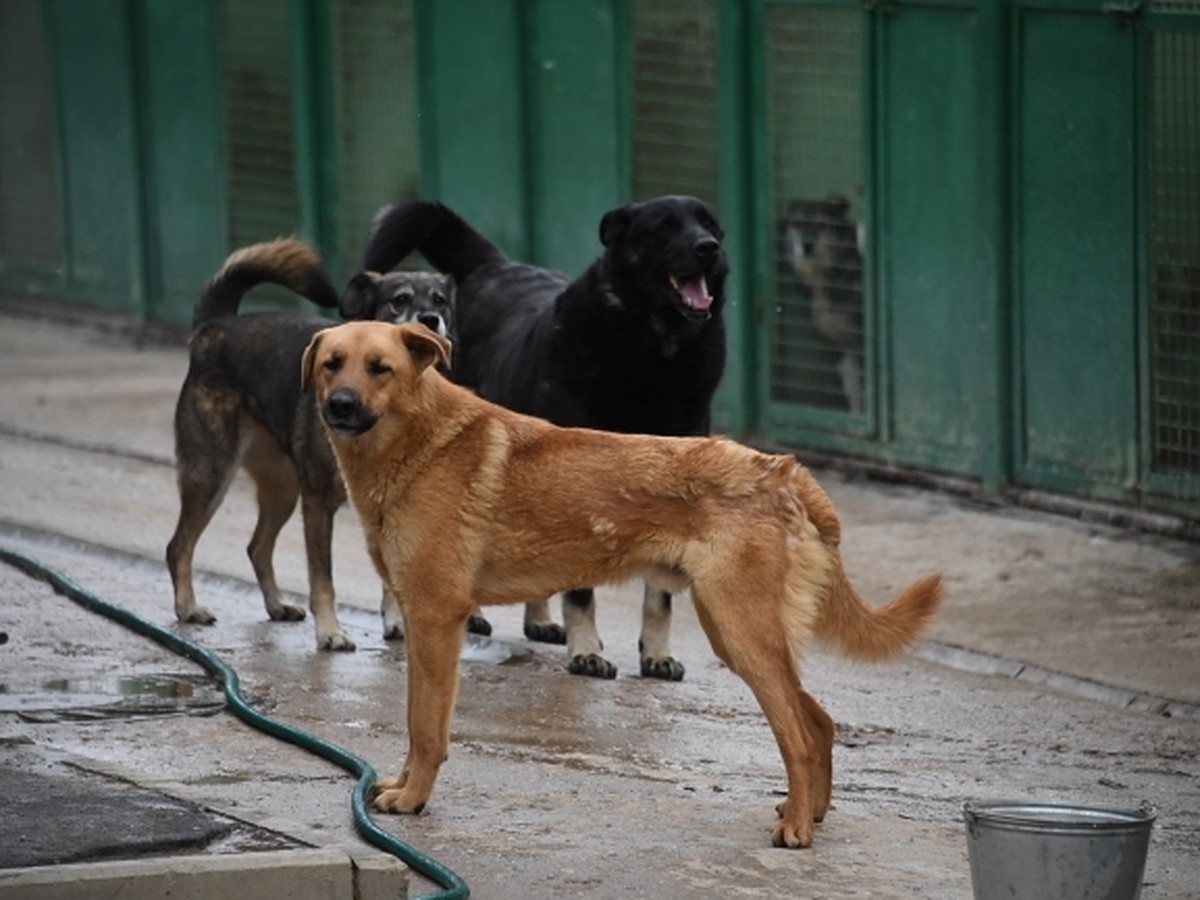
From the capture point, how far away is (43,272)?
696 inches

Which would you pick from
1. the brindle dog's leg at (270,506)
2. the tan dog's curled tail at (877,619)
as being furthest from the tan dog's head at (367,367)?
the brindle dog's leg at (270,506)

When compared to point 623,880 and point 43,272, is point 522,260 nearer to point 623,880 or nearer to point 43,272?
point 43,272

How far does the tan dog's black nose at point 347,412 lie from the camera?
656 centimetres

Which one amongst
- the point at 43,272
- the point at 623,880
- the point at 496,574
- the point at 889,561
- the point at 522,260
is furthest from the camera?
the point at 43,272

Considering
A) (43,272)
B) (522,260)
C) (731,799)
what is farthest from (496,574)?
(43,272)

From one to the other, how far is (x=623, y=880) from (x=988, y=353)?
19.1ft

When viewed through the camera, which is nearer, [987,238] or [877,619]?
[877,619]

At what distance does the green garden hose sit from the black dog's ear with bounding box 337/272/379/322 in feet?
4.49

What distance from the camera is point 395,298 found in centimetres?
913

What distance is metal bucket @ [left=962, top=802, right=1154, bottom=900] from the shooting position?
541 centimetres

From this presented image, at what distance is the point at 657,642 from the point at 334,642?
Result: 1.12 metres

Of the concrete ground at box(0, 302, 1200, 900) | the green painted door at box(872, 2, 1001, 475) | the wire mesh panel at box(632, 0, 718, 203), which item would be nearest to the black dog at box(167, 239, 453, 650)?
the concrete ground at box(0, 302, 1200, 900)

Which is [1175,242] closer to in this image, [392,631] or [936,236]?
[936,236]

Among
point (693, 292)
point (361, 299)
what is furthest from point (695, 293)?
point (361, 299)
